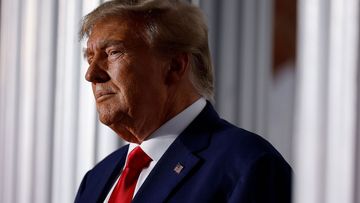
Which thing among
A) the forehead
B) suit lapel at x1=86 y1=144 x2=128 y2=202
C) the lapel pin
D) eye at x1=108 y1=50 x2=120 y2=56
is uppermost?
the forehead

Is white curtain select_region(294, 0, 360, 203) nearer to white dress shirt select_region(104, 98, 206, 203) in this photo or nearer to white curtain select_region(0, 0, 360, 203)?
white dress shirt select_region(104, 98, 206, 203)

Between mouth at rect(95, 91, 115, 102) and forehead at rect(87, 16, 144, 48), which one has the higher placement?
forehead at rect(87, 16, 144, 48)

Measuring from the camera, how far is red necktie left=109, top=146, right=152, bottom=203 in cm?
168

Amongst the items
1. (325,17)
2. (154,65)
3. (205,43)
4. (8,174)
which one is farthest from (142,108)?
(8,174)

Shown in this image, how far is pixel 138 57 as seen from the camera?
1.70 m

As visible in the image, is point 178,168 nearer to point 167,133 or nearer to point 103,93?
point 167,133

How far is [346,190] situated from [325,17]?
249 mm

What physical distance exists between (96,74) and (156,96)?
15cm

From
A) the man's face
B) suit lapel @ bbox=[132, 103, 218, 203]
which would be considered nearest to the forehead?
the man's face

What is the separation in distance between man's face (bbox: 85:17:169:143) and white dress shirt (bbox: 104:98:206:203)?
0.07 ft

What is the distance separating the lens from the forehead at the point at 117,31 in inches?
66.3

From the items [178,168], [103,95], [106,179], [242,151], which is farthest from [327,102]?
[106,179]

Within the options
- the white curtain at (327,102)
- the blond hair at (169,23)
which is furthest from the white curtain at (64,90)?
the white curtain at (327,102)

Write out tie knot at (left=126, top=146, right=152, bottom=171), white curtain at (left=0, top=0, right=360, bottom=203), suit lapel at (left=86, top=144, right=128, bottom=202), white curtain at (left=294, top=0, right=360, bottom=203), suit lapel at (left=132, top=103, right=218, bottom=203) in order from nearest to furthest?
white curtain at (left=294, top=0, right=360, bottom=203) → suit lapel at (left=132, top=103, right=218, bottom=203) → tie knot at (left=126, top=146, right=152, bottom=171) → suit lapel at (left=86, top=144, right=128, bottom=202) → white curtain at (left=0, top=0, right=360, bottom=203)
